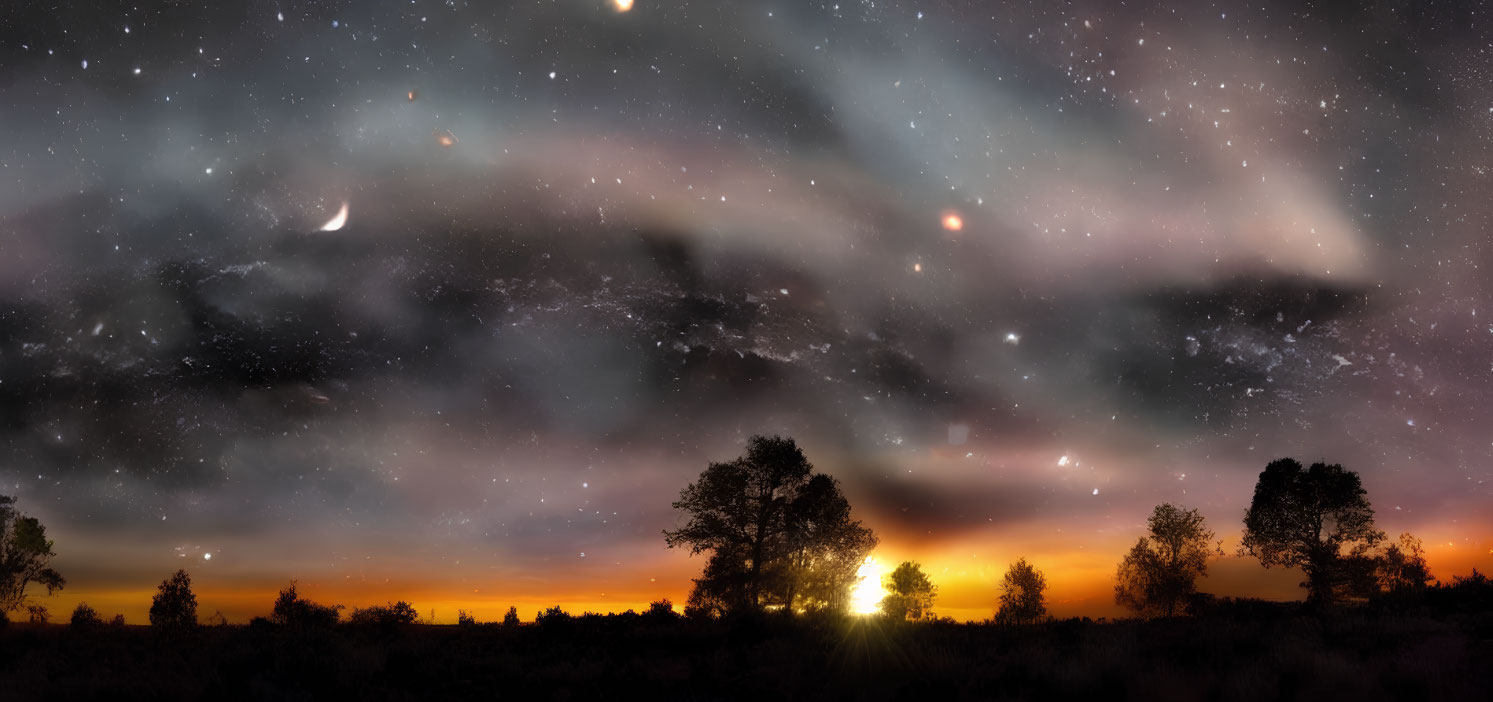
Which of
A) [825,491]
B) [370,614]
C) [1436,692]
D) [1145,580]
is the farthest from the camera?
[1145,580]

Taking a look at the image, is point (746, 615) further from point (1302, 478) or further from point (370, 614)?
point (1302, 478)

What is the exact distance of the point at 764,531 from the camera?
42500mm

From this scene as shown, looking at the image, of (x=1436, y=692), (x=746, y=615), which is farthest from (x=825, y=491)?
(x=1436, y=692)

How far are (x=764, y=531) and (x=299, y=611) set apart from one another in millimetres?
22990

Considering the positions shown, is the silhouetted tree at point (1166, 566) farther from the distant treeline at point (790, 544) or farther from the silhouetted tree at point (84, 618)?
the silhouetted tree at point (84, 618)

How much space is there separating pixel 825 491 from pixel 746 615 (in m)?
22.9

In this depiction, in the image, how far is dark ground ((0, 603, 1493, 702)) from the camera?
13008mm

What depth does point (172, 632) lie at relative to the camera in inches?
1067

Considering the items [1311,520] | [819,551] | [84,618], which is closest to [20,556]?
[84,618]

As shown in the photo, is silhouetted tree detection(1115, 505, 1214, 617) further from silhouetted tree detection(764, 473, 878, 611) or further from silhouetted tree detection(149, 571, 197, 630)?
silhouetted tree detection(149, 571, 197, 630)

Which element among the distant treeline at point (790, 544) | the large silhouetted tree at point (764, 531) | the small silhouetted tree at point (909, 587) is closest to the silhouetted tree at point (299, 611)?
the distant treeline at point (790, 544)

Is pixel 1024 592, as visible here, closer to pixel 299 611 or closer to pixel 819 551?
pixel 819 551

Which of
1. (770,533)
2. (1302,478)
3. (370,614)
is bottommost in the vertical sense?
(370,614)

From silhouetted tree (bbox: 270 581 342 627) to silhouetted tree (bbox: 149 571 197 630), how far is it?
322 centimetres
